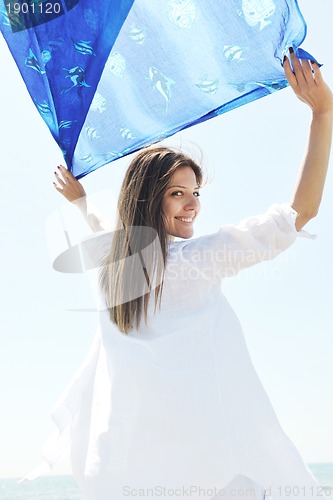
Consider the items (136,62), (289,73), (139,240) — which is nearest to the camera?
(289,73)

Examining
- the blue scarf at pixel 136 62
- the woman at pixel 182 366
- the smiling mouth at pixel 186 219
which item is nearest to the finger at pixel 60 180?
the blue scarf at pixel 136 62

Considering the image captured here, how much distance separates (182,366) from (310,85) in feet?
3.41

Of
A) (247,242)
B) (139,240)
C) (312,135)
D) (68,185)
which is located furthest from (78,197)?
(312,135)

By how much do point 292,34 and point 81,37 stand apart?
32.3 inches

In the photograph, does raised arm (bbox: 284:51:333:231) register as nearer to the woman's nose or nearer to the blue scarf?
the blue scarf

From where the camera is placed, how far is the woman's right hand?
2.81m

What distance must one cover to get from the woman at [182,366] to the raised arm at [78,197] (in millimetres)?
476

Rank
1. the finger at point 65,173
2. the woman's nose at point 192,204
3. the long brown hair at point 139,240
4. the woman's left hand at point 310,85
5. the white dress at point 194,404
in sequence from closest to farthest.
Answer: the white dress at point 194,404 < the woman's left hand at point 310,85 < the long brown hair at point 139,240 < the woman's nose at point 192,204 < the finger at point 65,173

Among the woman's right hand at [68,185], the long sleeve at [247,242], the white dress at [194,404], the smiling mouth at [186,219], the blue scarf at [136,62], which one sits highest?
the blue scarf at [136,62]

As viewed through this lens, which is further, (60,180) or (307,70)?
(60,180)

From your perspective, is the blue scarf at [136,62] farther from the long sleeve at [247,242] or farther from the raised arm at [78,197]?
the long sleeve at [247,242]

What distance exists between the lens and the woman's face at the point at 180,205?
2334 millimetres

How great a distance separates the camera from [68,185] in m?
2.83

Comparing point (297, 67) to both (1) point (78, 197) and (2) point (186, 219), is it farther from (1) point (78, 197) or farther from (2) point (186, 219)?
(1) point (78, 197)
